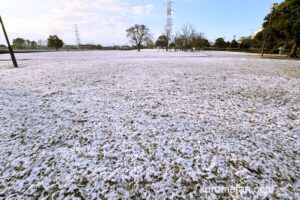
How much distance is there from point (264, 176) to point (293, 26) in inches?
851

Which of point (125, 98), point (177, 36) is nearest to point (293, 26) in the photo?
point (125, 98)

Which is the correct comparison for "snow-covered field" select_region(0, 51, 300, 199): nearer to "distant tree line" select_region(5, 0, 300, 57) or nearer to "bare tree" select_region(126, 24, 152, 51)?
"distant tree line" select_region(5, 0, 300, 57)

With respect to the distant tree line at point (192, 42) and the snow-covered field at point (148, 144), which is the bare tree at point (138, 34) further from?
the snow-covered field at point (148, 144)

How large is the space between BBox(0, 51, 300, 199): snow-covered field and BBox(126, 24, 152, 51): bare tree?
46266 mm

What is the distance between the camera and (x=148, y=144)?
10.8ft

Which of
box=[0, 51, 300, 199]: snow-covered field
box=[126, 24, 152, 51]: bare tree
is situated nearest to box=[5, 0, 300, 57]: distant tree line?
box=[126, 24, 152, 51]: bare tree

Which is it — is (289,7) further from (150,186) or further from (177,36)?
(177,36)

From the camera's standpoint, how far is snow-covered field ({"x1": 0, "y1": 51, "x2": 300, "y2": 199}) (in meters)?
2.34

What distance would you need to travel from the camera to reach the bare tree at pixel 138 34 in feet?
153

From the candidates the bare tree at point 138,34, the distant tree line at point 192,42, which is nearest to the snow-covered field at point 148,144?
the distant tree line at point 192,42

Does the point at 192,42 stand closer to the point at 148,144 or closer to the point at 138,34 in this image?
the point at 138,34

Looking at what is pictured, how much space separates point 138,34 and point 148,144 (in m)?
49.9

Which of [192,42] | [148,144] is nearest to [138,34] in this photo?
[192,42]

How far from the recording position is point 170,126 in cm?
392
